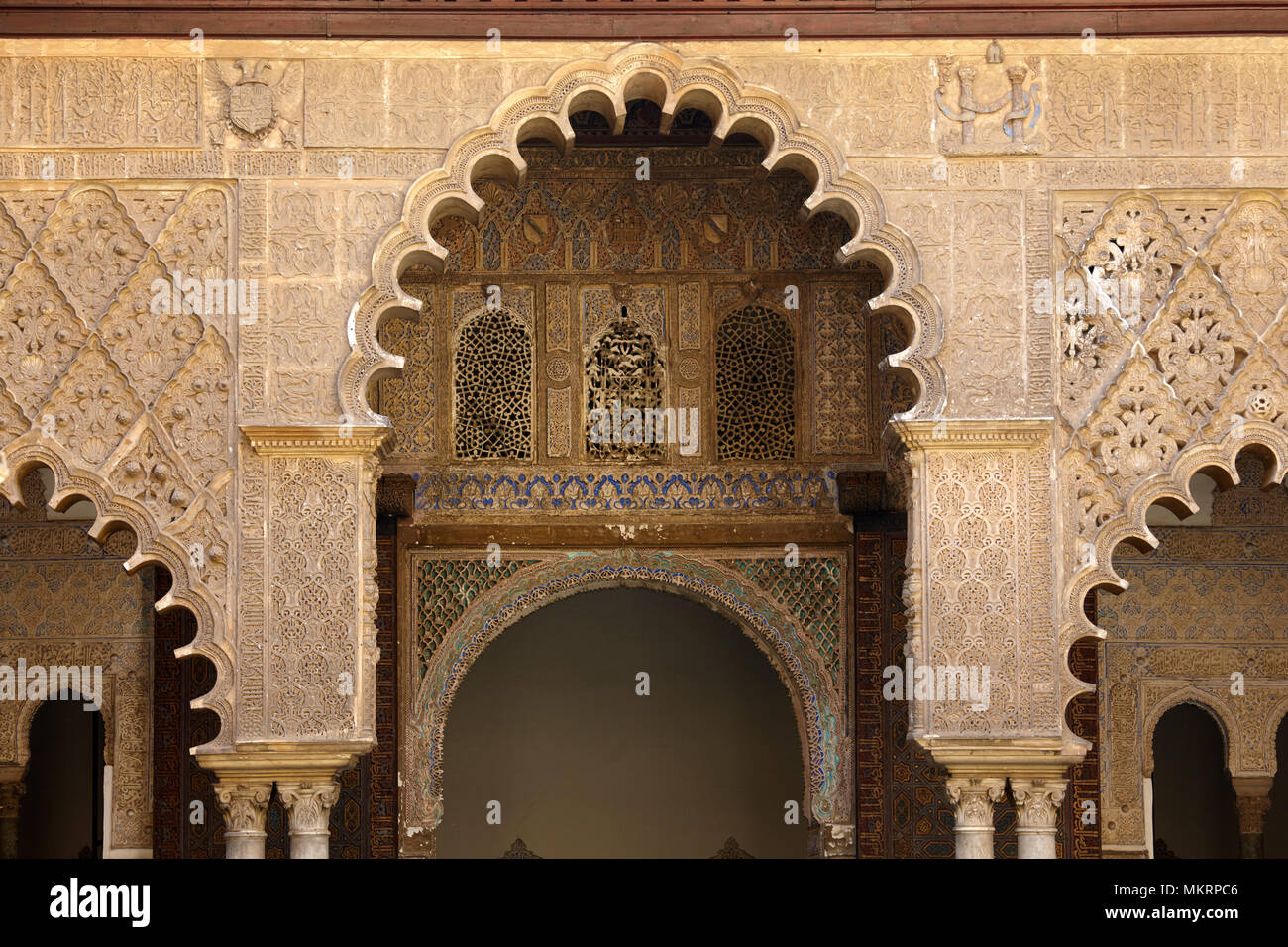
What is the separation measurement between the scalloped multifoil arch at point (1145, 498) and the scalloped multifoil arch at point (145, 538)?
2941 mm

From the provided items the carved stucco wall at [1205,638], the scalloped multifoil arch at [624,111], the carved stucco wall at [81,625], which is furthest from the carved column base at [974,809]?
the carved stucco wall at [81,625]

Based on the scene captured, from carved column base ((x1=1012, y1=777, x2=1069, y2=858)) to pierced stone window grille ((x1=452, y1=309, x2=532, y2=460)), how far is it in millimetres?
2795

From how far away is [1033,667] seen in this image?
21.3ft

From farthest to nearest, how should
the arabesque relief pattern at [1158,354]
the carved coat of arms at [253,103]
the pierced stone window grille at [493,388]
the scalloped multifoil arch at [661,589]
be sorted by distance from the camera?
the pierced stone window grille at [493,388] < the scalloped multifoil arch at [661,589] < the carved coat of arms at [253,103] < the arabesque relief pattern at [1158,354]

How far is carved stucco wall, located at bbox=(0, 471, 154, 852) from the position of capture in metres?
8.27

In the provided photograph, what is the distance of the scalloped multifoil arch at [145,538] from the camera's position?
253 inches

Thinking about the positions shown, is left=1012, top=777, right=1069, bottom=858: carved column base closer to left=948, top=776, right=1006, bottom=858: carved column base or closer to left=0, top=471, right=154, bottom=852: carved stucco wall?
left=948, top=776, right=1006, bottom=858: carved column base

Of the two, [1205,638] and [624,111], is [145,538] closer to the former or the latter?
[624,111]

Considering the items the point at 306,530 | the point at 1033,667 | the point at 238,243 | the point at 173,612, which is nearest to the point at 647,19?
the point at 238,243

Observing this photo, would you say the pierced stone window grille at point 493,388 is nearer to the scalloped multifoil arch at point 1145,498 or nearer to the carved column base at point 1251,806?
the scalloped multifoil arch at point 1145,498

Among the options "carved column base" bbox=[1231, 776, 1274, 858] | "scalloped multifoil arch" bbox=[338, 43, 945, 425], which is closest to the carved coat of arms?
"scalloped multifoil arch" bbox=[338, 43, 945, 425]

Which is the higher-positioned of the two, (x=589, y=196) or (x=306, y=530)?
(x=589, y=196)

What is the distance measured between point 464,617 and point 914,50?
313cm
